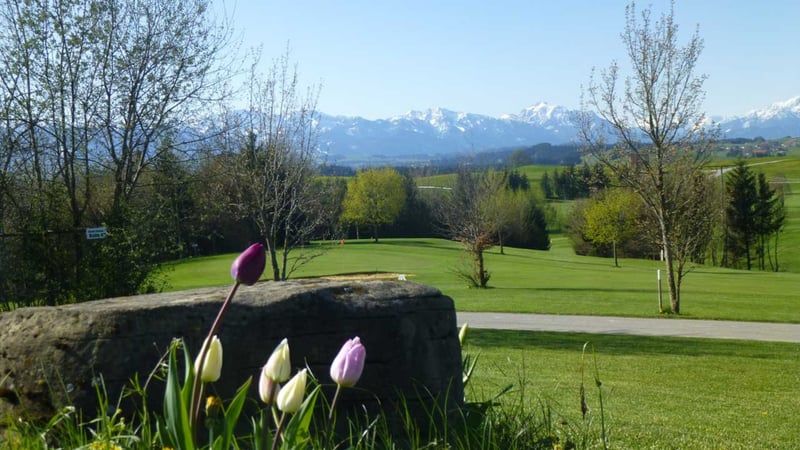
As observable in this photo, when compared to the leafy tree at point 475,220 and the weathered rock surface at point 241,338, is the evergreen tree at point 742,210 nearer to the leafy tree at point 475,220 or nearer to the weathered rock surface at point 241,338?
the leafy tree at point 475,220

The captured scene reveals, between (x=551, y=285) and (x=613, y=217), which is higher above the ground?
(x=613, y=217)

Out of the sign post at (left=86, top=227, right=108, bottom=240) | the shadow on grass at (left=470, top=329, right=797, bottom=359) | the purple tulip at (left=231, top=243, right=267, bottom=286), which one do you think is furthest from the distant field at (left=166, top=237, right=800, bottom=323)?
the purple tulip at (left=231, top=243, right=267, bottom=286)

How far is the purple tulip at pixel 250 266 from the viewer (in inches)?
75.2

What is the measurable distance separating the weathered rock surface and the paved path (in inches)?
601

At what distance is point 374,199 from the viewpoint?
240 feet

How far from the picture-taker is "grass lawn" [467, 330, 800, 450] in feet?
21.5

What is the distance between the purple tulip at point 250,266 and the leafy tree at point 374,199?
67.9m

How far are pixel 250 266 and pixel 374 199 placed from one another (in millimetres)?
71221

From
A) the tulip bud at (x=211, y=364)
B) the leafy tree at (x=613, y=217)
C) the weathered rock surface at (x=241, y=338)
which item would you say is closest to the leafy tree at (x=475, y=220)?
the leafy tree at (x=613, y=217)

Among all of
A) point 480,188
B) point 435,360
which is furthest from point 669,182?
point 480,188

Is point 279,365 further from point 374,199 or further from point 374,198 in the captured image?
point 374,198

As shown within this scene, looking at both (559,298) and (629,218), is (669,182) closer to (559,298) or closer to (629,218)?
(559,298)

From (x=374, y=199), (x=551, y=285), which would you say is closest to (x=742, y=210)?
(x=374, y=199)

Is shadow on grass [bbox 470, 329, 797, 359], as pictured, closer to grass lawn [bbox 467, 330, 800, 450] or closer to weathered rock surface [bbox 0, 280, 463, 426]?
grass lawn [bbox 467, 330, 800, 450]
